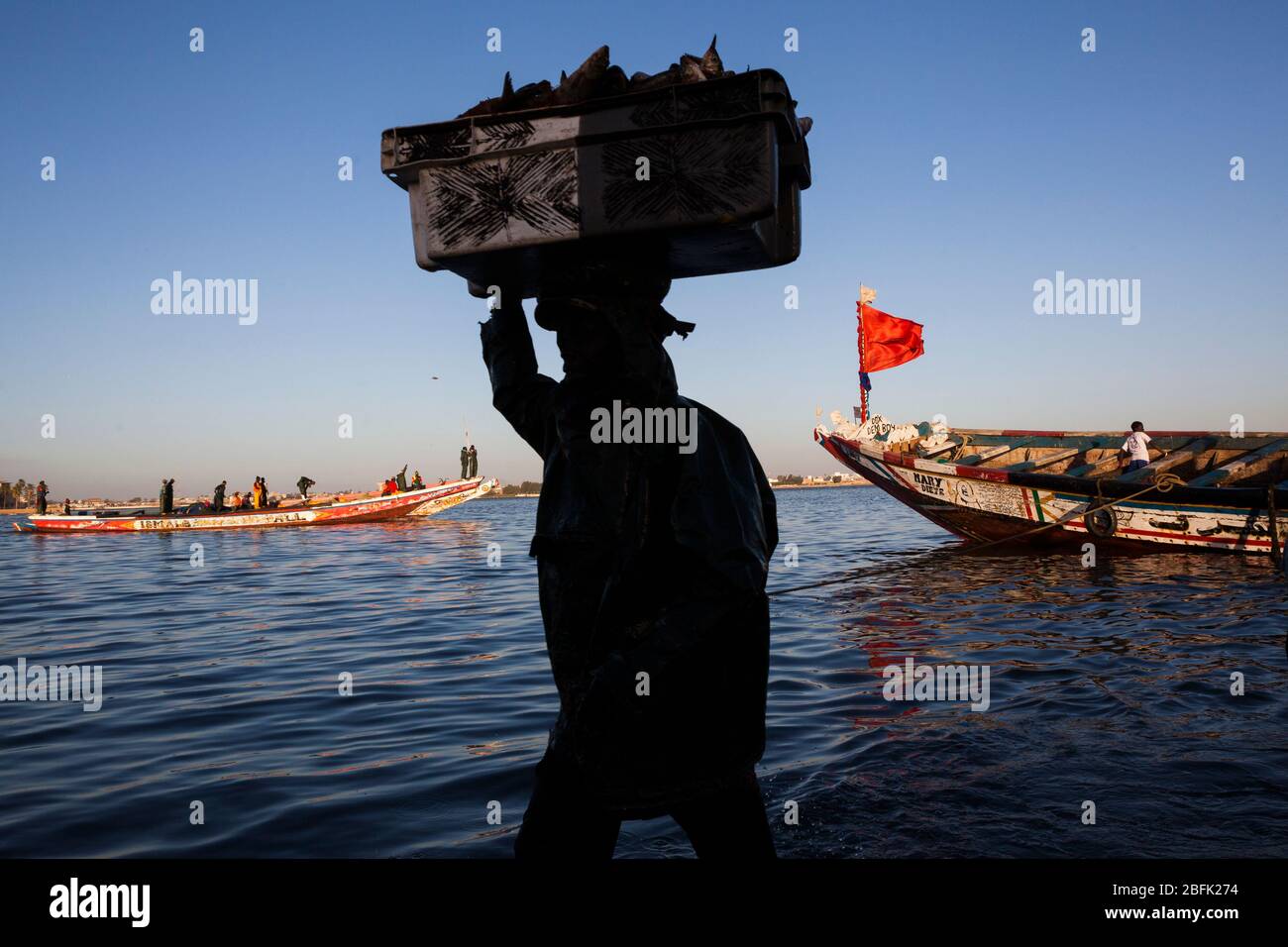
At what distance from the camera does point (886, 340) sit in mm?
19969

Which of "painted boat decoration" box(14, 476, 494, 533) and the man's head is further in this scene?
"painted boat decoration" box(14, 476, 494, 533)

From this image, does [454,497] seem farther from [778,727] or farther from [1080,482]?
[778,727]

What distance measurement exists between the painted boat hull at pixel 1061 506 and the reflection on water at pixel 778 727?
1.88 m

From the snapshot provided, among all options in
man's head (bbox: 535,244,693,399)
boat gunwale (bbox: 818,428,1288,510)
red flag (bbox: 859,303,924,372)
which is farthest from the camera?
red flag (bbox: 859,303,924,372)

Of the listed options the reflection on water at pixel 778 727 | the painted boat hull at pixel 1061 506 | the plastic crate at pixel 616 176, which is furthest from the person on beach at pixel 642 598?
the painted boat hull at pixel 1061 506

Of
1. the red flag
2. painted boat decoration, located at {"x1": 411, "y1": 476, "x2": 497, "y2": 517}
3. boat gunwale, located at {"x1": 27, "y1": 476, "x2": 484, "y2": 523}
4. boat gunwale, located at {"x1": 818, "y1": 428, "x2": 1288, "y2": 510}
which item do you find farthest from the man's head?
painted boat decoration, located at {"x1": 411, "y1": 476, "x2": 497, "y2": 517}

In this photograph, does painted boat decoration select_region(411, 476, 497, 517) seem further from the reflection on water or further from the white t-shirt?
the white t-shirt

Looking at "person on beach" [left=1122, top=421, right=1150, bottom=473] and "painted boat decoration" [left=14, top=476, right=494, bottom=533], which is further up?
"person on beach" [left=1122, top=421, right=1150, bottom=473]

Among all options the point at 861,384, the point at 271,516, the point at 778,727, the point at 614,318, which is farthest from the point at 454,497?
the point at 614,318

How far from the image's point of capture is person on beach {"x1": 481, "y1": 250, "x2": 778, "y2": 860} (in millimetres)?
1650

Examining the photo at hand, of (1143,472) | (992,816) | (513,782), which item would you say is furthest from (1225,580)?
(513,782)

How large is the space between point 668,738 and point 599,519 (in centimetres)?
44

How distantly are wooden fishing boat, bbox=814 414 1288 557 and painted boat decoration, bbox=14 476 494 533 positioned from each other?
919 inches

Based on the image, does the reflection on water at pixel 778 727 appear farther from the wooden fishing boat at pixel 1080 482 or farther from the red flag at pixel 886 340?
the red flag at pixel 886 340
